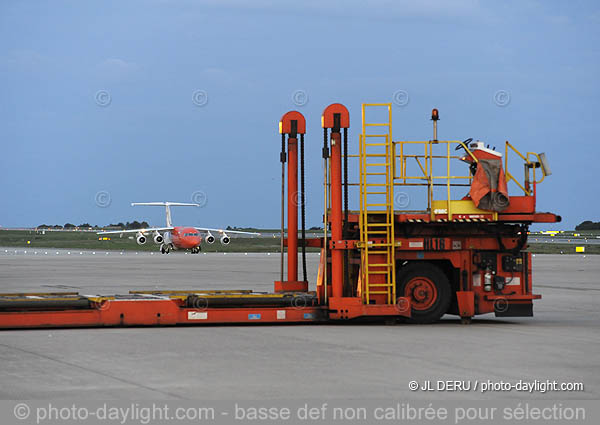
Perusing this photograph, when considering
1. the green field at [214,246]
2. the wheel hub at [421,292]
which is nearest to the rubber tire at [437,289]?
the wheel hub at [421,292]

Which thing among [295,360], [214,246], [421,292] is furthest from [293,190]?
[214,246]

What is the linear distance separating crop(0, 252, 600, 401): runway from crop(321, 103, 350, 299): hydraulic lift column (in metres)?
0.93

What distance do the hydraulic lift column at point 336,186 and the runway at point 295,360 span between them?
0.93 metres

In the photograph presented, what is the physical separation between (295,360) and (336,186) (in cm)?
545

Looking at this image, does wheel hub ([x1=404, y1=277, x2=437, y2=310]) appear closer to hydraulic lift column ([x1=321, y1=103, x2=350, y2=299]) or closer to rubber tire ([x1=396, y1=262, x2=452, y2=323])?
rubber tire ([x1=396, y1=262, x2=452, y2=323])

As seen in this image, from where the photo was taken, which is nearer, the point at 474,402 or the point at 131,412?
the point at 131,412

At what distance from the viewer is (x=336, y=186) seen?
16.2 metres

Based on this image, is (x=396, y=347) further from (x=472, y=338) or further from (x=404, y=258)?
(x=404, y=258)

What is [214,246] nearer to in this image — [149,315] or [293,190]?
[293,190]

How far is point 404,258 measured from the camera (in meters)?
16.0

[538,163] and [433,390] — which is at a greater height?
[538,163]

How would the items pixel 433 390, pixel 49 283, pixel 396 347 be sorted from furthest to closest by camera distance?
pixel 49 283
pixel 396 347
pixel 433 390

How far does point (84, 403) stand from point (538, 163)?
10.4 m

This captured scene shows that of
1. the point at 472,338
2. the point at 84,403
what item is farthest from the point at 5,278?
the point at 84,403
